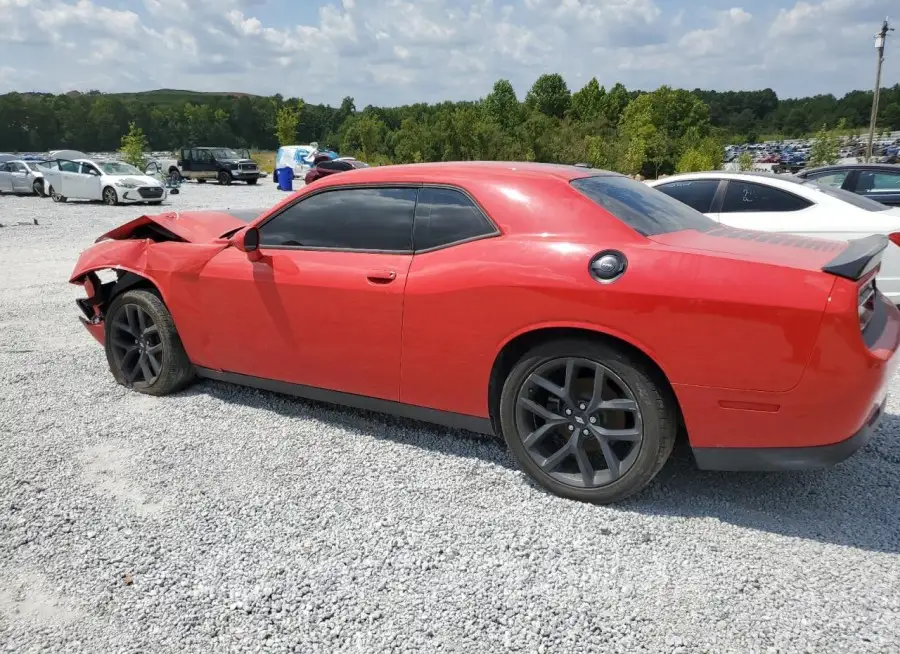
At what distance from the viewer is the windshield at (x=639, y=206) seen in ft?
10.7

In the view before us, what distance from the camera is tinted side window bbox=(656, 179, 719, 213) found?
709 centimetres

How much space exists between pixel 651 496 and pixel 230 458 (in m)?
2.23

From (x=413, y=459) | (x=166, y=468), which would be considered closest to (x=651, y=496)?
(x=413, y=459)

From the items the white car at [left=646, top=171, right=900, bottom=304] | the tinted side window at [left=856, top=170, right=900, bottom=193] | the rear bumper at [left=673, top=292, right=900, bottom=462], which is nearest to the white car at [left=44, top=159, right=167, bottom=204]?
the white car at [left=646, top=171, right=900, bottom=304]

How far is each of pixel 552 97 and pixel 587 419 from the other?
9391 cm

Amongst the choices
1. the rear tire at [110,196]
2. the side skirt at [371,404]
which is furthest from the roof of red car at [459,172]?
the rear tire at [110,196]

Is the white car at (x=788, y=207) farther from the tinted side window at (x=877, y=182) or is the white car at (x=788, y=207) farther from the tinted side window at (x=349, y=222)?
the tinted side window at (x=349, y=222)

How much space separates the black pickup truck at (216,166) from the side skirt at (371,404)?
32.0 metres

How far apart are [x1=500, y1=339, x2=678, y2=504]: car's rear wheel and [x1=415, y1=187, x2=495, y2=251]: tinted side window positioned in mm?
704

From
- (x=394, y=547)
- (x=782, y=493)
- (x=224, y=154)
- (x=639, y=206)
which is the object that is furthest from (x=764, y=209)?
(x=224, y=154)

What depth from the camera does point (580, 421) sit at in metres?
3.13

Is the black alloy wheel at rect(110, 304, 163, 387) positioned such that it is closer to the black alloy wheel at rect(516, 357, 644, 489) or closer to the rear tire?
the black alloy wheel at rect(516, 357, 644, 489)

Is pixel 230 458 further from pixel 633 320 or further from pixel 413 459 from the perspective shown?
pixel 633 320

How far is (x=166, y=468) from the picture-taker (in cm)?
364
